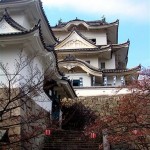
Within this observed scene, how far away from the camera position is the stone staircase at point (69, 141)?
14.0 meters

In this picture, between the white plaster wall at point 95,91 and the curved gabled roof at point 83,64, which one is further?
the curved gabled roof at point 83,64

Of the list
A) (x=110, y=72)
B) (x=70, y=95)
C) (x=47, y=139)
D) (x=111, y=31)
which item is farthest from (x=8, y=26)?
(x=111, y=31)

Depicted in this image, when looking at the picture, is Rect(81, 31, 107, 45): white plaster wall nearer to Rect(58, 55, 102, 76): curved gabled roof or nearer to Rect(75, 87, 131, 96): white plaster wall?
Rect(58, 55, 102, 76): curved gabled roof

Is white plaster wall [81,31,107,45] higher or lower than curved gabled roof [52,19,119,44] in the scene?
lower

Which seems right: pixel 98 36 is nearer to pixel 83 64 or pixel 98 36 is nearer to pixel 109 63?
pixel 109 63

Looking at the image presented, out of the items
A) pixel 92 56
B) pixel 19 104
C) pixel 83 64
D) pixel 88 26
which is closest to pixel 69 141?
pixel 19 104

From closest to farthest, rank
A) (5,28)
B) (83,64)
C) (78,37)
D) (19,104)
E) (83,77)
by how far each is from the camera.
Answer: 1. (19,104)
2. (5,28)
3. (83,64)
4. (83,77)
5. (78,37)

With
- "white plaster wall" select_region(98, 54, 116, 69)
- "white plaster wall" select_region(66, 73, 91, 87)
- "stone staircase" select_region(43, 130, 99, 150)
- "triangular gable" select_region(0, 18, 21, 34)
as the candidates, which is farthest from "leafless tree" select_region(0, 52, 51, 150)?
"white plaster wall" select_region(98, 54, 116, 69)

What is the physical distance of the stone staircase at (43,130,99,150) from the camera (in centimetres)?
1398

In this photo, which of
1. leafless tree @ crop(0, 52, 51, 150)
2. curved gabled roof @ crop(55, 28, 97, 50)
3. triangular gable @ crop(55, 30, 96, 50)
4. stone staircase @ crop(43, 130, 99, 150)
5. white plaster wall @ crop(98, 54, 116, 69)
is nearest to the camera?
leafless tree @ crop(0, 52, 51, 150)

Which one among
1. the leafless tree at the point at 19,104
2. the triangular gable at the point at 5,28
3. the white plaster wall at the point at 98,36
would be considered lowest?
the leafless tree at the point at 19,104

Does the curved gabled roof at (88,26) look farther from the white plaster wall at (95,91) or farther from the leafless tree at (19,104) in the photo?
the leafless tree at (19,104)

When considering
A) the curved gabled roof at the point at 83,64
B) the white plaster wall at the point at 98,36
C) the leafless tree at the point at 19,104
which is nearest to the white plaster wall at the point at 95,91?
the curved gabled roof at the point at 83,64

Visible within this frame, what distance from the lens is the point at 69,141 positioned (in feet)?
48.1
